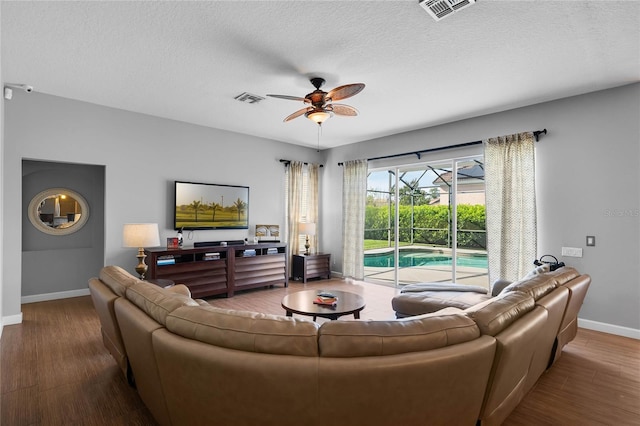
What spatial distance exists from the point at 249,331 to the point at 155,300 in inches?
28.0

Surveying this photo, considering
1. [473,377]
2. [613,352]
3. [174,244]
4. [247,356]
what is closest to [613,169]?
[613,352]

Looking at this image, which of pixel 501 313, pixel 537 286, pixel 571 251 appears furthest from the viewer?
pixel 571 251

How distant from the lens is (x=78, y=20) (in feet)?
8.21

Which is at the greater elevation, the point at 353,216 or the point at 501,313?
the point at 353,216

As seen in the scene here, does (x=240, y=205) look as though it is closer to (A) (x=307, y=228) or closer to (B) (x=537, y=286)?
(A) (x=307, y=228)

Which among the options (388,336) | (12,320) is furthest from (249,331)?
(12,320)

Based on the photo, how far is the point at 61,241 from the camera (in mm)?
5102

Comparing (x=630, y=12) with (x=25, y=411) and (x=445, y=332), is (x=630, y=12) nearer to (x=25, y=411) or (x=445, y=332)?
(x=445, y=332)

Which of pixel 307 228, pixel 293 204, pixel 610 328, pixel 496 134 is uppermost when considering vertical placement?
pixel 496 134

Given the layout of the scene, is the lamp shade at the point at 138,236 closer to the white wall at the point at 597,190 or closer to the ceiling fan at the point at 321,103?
the ceiling fan at the point at 321,103

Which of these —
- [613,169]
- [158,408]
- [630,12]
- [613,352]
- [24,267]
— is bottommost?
[613,352]

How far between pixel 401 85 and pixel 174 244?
149 inches

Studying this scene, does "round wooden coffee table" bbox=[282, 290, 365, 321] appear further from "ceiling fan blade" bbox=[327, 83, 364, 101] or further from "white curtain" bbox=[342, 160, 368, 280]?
"white curtain" bbox=[342, 160, 368, 280]

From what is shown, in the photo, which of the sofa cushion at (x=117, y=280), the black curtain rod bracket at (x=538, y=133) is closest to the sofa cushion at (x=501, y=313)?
the sofa cushion at (x=117, y=280)
